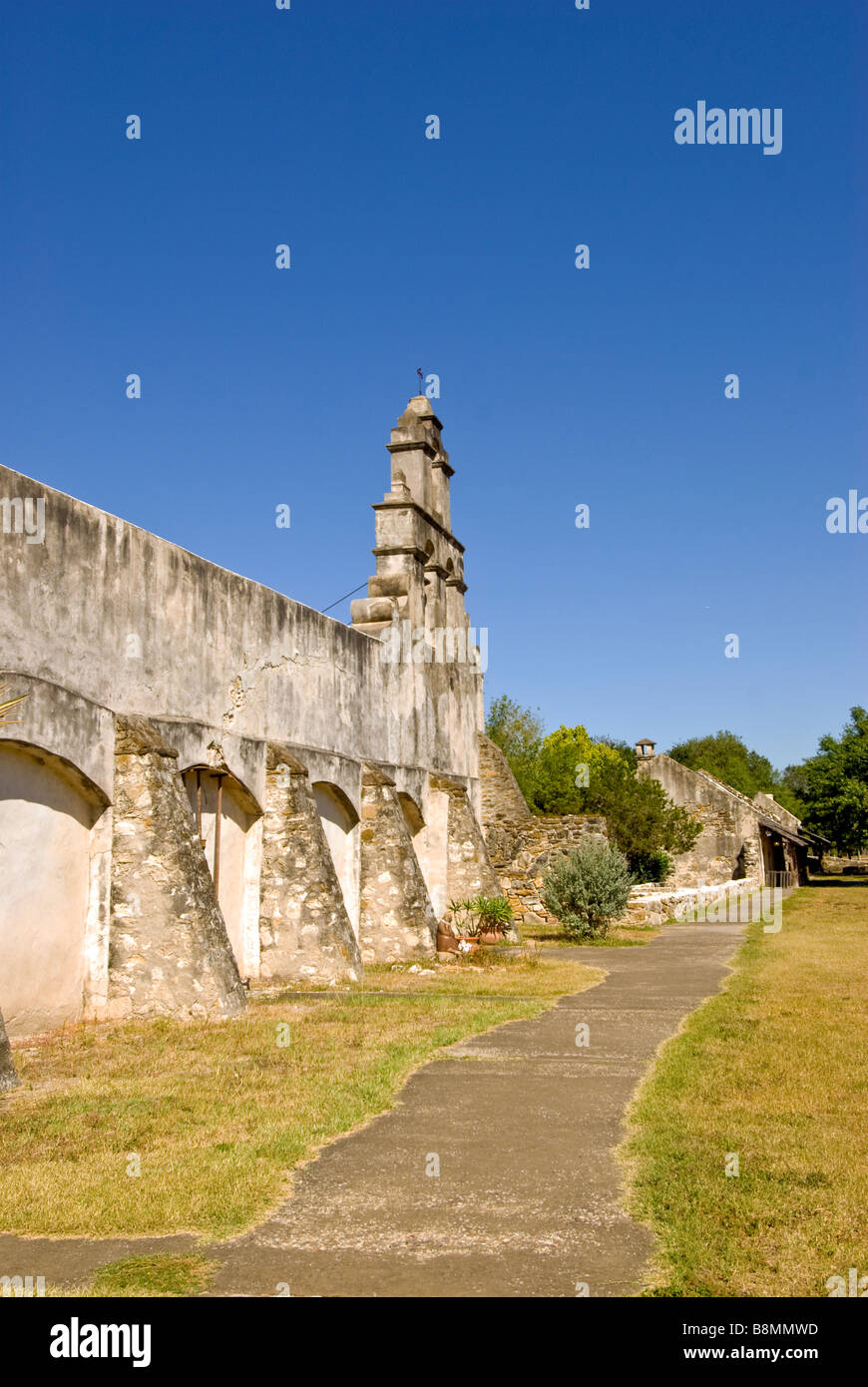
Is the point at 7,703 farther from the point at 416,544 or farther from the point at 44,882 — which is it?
the point at 416,544

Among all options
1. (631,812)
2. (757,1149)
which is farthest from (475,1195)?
(631,812)

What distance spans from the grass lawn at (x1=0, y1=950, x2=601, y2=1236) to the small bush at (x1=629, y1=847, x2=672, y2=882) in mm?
21972

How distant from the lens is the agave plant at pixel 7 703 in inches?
362

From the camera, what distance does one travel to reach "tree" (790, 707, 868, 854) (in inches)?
1772

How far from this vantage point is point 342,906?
46.0 ft

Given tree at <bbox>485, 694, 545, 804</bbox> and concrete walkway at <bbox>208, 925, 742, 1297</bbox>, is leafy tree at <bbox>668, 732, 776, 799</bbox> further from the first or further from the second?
concrete walkway at <bbox>208, 925, 742, 1297</bbox>

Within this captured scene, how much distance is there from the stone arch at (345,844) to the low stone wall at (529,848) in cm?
825

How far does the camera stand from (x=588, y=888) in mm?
20109

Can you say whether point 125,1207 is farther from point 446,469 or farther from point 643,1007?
point 446,469

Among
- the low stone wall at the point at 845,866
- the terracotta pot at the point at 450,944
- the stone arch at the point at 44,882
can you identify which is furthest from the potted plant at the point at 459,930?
the low stone wall at the point at 845,866

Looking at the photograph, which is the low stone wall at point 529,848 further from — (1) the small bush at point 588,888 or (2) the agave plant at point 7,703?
(2) the agave plant at point 7,703

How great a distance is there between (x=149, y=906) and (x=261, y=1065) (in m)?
2.69
